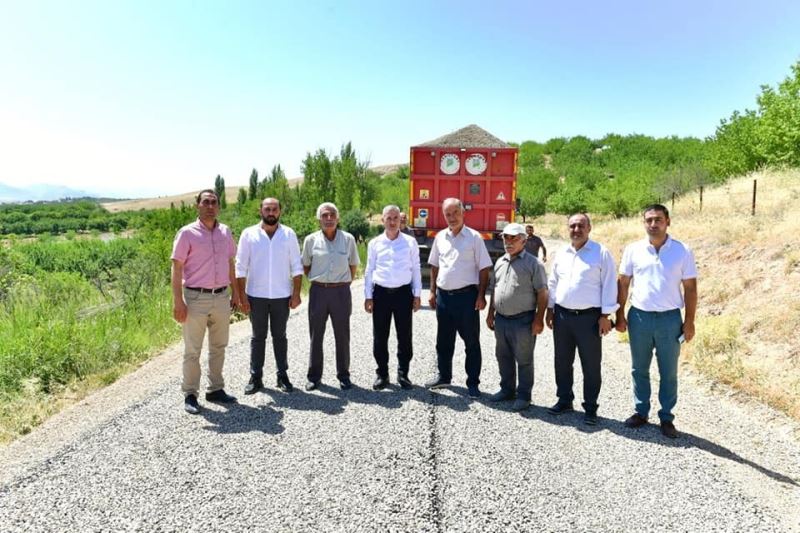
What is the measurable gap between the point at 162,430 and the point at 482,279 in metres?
→ 3.07

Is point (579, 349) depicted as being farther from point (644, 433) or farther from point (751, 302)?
point (751, 302)

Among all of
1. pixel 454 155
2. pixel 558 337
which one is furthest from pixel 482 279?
Answer: pixel 454 155

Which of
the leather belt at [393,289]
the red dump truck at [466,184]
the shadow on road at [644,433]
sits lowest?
the shadow on road at [644,433]

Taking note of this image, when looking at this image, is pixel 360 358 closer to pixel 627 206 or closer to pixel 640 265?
pixel 640 265

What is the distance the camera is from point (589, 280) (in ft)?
14.1

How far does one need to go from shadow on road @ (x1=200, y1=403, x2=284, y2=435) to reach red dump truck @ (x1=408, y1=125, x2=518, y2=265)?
7.03 metres

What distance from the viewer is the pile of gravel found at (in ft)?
37.9

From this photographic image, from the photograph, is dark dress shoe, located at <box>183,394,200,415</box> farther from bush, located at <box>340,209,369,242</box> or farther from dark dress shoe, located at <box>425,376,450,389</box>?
bush, located at <box>340,209,369,242</box>

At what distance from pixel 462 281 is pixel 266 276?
188 cm

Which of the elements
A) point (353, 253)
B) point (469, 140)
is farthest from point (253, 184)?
point (353, 253)

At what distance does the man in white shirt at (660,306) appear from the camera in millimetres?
4066

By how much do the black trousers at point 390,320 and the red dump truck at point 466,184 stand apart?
6.04m

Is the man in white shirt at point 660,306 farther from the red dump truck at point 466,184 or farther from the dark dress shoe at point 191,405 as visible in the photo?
the red dump truck at point 466,184

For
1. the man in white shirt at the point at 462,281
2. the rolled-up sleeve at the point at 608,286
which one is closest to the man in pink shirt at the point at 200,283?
the man in white shirt at the point at 462,281
